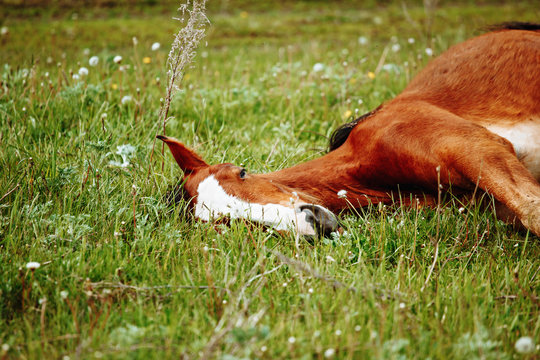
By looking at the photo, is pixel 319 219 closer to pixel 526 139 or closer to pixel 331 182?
pixel 331 182

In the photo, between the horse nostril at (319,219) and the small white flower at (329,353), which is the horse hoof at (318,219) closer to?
the horse nostril at (319,219)

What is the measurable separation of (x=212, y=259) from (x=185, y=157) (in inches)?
36.8

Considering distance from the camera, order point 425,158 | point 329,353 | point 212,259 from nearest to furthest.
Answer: point 329,353
point 212,259
point 425,158

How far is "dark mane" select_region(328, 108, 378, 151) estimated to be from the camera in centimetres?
334

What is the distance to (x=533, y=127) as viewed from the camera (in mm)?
3137

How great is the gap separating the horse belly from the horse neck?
835mm

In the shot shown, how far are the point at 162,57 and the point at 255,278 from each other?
4270 mm

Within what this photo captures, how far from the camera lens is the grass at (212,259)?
1.77 metres

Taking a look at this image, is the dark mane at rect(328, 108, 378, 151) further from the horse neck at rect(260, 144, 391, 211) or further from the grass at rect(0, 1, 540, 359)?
the grass at rect(0, 1, 540, 359)

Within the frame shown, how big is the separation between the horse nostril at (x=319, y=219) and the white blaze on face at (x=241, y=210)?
2cm

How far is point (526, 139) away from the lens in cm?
308

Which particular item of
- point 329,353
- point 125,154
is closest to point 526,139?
point 329,353

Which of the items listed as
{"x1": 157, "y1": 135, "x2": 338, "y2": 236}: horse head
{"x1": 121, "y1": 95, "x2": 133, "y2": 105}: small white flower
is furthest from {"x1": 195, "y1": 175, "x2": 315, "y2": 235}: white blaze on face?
{"x1": 121, "y1": 95, "x2": 133, "y2": 105}: small white flower

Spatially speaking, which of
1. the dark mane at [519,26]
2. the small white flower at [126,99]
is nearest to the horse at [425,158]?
the dark mane at [519,26]
